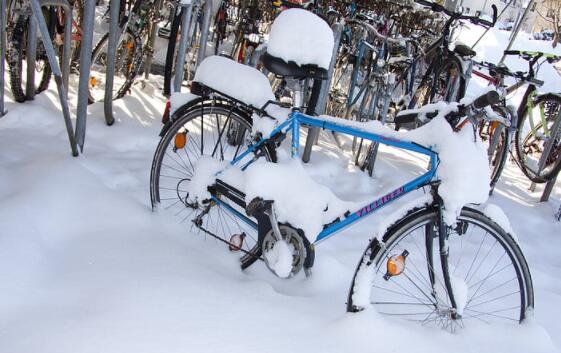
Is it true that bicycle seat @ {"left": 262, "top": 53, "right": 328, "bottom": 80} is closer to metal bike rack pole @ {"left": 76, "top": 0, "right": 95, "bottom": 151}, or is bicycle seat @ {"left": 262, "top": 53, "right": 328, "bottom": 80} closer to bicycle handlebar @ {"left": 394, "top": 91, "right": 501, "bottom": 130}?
bicycle handlebar @ {"left": 394, "top": 91, "right": 501, "bottom": 130}

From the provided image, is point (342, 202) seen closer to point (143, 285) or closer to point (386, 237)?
point (386, 237)

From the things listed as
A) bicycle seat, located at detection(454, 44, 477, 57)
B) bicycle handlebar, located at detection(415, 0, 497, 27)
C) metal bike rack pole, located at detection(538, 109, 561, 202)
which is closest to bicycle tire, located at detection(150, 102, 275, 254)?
bicycle handlebar, located at detection(415, 0, 497, 27)

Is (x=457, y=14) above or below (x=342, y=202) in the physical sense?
above

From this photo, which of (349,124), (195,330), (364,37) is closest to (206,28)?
(364,37)

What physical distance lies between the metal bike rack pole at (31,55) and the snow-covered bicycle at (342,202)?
1.67 metres

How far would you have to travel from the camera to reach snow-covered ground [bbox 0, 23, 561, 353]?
1.65m

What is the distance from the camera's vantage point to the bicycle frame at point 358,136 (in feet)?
6.03

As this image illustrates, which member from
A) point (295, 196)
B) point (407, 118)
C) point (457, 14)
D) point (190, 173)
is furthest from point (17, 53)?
point (457, 14)

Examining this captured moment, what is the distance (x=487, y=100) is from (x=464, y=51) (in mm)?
2771

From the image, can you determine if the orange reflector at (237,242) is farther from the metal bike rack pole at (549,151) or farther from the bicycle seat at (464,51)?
the metal bike rack pole at (549,151)

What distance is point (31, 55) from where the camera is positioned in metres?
3.53

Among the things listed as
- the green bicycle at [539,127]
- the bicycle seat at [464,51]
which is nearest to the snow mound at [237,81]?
the bicycle seat at [464,51]

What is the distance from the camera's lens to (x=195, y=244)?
2436 millimetres

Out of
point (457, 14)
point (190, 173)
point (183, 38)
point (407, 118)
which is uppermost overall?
point (457, 14)
